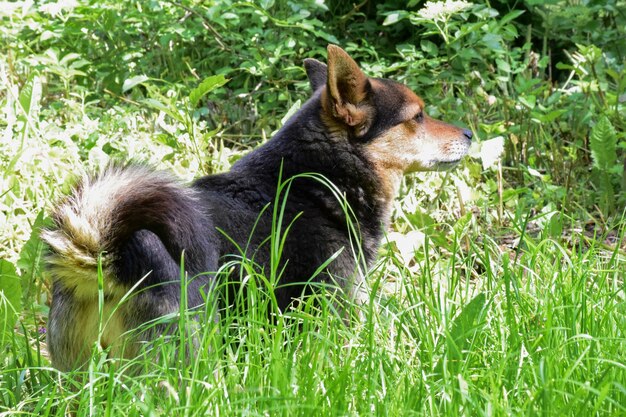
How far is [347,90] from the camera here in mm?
4020

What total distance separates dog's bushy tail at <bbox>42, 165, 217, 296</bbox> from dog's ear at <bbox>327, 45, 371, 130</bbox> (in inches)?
41.1

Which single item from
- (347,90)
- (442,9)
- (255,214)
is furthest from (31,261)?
(442,9)

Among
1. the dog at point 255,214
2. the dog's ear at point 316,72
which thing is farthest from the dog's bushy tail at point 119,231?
the dog's ear at point 316,72

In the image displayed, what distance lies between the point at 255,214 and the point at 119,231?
2.69ft

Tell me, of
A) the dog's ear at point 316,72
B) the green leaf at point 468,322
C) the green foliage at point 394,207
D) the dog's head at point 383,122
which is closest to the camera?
the green foliage at point 394,207

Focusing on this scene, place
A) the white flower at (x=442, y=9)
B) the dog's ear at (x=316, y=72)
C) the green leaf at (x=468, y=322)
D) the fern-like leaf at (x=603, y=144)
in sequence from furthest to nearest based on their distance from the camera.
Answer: the fern-like leaf at (x=603, y=144), the white flower at (x=442, y=9), the dog's ear at (x=316, y=72), the green leaf at (x=468, y=322)

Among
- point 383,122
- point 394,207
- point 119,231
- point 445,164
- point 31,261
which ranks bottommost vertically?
point 394,207

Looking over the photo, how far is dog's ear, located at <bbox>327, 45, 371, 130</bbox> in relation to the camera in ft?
12.7

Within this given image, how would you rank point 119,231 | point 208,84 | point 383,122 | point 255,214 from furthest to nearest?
1. point 208,84
2. point 383,122
3. point 255,214
4. point 119,231

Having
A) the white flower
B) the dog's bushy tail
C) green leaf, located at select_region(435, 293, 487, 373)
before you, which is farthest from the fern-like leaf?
the dog's bushy tail

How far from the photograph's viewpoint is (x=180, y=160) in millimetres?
5367

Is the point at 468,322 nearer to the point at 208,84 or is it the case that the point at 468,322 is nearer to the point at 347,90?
the point at 347,90

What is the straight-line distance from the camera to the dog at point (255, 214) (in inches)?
115

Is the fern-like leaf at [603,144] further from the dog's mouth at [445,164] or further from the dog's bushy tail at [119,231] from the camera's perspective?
the dog's bushy tail at [119,231]
